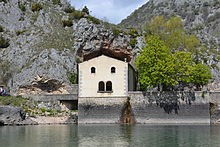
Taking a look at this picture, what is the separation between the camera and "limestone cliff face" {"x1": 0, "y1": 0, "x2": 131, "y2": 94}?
1930 inches

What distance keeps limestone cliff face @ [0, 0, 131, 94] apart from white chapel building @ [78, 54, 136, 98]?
6.38 meters

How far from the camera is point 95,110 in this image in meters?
41.2

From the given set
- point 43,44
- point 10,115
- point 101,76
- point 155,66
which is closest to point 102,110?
point 101,76

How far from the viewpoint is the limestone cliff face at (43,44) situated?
1930 inches

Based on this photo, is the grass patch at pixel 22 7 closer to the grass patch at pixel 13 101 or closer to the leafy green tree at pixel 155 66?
the grass patch at pixel 13 101

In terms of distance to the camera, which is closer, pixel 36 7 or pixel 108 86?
pixel 108 86

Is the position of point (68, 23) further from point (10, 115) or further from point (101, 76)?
point (10, 115)

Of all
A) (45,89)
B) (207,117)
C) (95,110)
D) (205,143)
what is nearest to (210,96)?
(207,117)

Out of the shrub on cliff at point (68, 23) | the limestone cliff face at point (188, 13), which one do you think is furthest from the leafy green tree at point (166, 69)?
the limestone cliff face at point (188, 13)

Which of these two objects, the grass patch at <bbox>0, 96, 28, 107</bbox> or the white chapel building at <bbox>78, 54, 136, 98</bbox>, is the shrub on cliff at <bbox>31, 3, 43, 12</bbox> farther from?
the grass patch at <bbox>0, 96, 28, 107</bbox>

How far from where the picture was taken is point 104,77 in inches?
1695

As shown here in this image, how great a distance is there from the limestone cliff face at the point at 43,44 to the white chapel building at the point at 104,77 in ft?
20.9

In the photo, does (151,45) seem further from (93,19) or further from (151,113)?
(93,19)

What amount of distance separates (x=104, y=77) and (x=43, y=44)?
52.0ft
